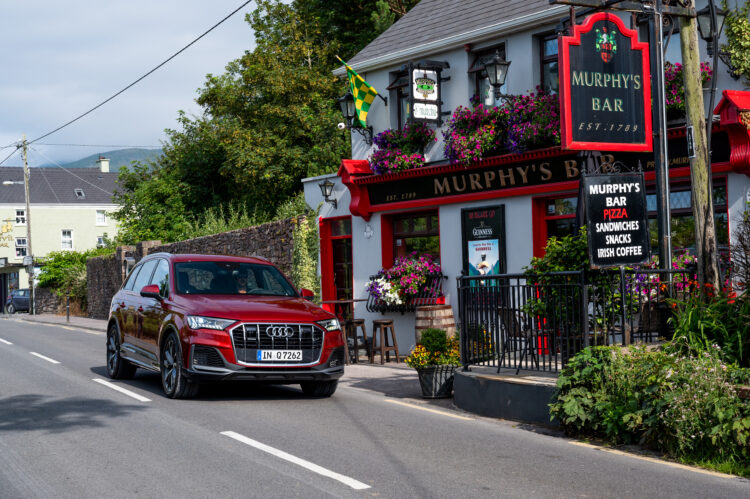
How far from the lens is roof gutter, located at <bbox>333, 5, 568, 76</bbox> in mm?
15609

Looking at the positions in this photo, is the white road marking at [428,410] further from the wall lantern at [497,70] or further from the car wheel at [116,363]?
the wall lantern at [497,70]

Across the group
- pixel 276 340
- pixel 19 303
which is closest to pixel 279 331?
pixel 276 340

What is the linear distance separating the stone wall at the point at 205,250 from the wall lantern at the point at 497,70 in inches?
292

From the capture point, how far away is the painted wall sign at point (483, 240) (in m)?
16.7

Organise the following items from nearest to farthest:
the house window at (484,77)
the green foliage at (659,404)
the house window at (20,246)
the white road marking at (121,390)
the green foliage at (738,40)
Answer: the green foliage at (659,404) → the white road marking at (121,390) → the green foliage at (738,40) → the house window at (484,77) → the house window at (20,246)

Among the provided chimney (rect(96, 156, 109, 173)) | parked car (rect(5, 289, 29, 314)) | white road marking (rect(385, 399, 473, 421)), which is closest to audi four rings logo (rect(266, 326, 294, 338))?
white road marking (rect(385, 399, 473, 421))

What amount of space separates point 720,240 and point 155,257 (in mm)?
8483

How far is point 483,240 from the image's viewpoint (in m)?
17.1

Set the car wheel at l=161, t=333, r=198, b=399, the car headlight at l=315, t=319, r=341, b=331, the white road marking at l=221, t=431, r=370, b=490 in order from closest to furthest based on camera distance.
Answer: the white road marking at l=221, t=431, r=370, b=490 < the car wheel at l=161, t=333, r=198, b=399 < the car headlight at l=315, t=319, r=341, b=331

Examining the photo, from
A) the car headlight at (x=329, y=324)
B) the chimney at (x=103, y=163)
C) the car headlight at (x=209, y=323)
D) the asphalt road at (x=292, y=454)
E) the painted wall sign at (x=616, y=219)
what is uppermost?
the chimney at (x=103, y=163)

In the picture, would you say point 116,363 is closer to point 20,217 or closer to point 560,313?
point 560,313

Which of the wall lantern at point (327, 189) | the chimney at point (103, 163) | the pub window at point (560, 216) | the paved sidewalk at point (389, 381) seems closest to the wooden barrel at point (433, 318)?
the paved sidewalk at point (389, 381)

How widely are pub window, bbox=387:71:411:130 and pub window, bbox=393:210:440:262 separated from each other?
6.70ft

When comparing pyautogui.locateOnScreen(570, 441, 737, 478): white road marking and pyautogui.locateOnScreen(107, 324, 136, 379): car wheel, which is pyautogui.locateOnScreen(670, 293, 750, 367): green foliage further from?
pyautogui.locateOnScreen(107, 324, 136, 379): car wheel
